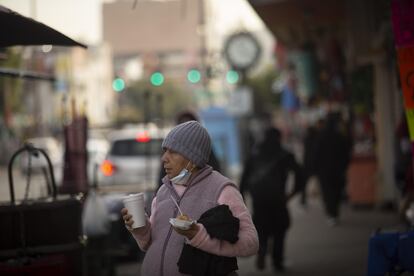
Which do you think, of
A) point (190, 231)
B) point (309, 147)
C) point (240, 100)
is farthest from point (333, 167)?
point (190, 231)

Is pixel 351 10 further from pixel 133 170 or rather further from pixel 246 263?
pixel 133 170

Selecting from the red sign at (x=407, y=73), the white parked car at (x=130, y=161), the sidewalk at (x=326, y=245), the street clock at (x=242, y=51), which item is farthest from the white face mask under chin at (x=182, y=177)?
the street clock at (x=242, y=51)

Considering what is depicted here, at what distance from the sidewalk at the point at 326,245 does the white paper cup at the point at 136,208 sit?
631 centimetres

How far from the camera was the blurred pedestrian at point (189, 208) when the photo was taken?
184 inches

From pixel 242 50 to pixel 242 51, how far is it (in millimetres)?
29

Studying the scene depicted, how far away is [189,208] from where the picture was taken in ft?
15.6

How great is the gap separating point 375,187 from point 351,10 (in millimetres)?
4548

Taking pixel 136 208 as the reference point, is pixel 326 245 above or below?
below

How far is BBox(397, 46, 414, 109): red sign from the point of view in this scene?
24.3ft

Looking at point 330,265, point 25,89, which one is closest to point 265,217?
point 330,265

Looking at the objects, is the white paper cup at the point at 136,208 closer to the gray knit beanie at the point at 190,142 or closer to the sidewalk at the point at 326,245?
the gray knit beanie at the point at 190,142

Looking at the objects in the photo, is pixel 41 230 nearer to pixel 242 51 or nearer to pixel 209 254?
pixel 209 254

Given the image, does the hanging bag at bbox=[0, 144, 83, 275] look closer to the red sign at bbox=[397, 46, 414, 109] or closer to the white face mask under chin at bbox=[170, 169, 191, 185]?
the white face mask under chin at bbox=[170, 169, 191, 185]

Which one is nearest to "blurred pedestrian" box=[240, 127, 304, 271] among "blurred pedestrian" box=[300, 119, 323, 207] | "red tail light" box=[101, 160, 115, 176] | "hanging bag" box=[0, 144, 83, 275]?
"hanging bag" box=[0, 144, 83, 275]
